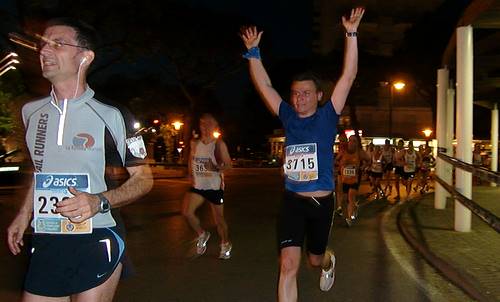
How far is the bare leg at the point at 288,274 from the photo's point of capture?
15.8 feet

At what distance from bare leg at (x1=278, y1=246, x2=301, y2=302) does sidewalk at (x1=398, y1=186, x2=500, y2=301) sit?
2.23 meters

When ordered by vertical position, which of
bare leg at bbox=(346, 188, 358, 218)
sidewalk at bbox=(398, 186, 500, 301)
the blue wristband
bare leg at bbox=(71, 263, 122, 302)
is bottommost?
sidewalk at bbox=(398, 186, 500, 301)

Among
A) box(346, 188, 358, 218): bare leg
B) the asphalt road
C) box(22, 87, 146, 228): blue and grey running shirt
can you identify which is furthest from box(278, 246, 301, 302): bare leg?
box(346, 188, 358, 218): bare leg

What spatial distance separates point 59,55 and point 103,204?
726 mm

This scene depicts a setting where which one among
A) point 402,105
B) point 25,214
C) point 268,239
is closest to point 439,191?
point 268,239

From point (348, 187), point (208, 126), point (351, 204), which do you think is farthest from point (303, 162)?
point (348, 187)

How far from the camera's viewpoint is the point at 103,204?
2896 mm

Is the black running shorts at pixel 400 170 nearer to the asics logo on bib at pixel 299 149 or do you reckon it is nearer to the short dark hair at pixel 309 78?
the short dark hair at pixel 309 78

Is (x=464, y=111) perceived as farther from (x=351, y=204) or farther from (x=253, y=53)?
(x=253, y=53)

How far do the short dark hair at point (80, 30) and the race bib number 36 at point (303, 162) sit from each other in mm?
2194

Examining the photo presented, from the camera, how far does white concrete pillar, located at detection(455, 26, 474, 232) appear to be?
10305mm

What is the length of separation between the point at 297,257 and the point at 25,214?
2.31m

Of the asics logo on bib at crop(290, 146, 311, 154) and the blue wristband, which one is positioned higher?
the blue wristband

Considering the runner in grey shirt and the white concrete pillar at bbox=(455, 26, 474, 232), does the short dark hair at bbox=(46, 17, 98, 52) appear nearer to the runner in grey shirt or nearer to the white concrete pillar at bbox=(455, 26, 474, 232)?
the runner in grey shirt
